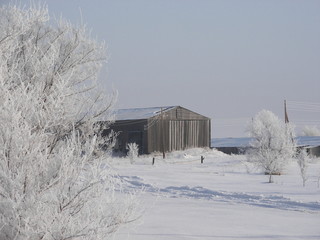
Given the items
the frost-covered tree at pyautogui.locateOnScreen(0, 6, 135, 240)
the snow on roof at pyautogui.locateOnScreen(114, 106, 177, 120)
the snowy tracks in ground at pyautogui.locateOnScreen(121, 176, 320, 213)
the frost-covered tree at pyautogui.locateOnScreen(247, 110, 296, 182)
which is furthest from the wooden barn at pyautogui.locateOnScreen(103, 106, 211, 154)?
the frost-covered tree at pyautogui.locateOnScreen(0, 6, 135, 240)

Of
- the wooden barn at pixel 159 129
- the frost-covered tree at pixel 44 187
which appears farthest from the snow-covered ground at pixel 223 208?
the wooden barn at pixel 159 129

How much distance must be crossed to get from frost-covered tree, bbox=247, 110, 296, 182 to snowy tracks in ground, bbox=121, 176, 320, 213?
7.21 meters

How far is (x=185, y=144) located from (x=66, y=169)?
35133 millimetres

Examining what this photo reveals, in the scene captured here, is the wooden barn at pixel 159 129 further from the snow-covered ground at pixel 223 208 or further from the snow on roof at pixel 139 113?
the snow-covered ground at pixel 223 208

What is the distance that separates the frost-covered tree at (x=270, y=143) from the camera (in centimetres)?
2494

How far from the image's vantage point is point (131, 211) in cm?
641

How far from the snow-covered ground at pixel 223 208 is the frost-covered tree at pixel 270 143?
1.11 metres

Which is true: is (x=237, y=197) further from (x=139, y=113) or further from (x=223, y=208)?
(x=139, y=113)

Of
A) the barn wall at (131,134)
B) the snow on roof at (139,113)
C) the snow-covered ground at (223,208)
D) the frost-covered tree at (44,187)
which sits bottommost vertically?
the snow-covered ground at (223,208)

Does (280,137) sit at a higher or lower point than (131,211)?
higher

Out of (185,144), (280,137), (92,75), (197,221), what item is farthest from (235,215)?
(185,144)

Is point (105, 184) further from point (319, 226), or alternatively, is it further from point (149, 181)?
point (149, 181)

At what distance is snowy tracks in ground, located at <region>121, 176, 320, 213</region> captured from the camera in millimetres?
14469

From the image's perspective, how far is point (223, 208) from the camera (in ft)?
45.5
